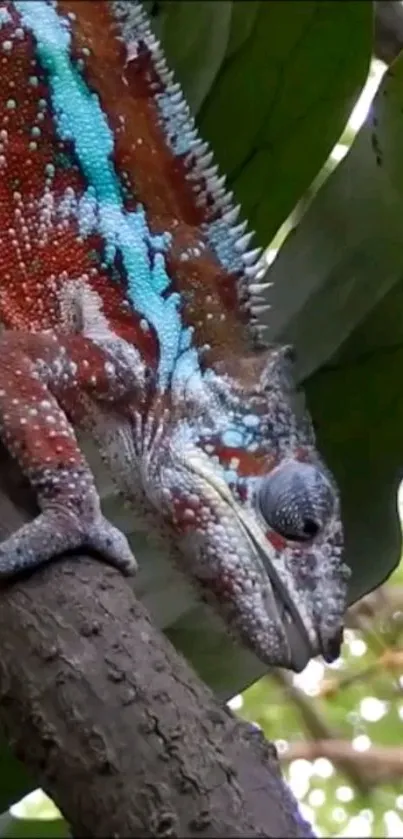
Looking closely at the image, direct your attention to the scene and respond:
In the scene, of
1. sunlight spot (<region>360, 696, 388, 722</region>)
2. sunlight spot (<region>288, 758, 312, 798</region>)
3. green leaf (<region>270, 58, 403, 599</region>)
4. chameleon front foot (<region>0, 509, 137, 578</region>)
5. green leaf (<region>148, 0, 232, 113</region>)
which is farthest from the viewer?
sunlight spot (<region>288, 758, 312, 798</region>)

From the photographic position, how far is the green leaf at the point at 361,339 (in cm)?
130

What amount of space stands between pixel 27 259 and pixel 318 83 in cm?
39

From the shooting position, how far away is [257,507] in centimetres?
129

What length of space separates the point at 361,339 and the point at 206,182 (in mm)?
289

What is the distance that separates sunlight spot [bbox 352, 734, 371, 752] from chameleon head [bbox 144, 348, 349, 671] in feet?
1.40

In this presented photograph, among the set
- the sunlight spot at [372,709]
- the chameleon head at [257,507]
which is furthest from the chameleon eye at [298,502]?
the sunlight spot at [372,709]

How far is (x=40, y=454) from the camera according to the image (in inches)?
47.9

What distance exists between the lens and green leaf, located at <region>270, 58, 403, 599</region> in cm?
130

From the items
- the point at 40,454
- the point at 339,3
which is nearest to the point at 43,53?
the point at 339,3

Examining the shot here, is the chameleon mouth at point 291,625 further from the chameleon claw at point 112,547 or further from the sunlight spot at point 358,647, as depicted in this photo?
the sunlight spot at point 358,647

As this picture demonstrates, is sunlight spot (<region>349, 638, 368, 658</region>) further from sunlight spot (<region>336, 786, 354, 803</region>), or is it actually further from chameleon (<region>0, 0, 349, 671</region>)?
chameleon (<region>0, 0, 349, 671</region>)

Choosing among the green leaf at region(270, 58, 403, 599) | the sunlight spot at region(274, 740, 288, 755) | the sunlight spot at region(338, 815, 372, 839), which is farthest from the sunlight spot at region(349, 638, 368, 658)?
the green leaf at region(270, 58, 403, 599)

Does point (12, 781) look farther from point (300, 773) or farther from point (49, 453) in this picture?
point (300, 773)

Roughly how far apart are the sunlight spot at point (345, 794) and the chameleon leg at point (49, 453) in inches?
24.0
